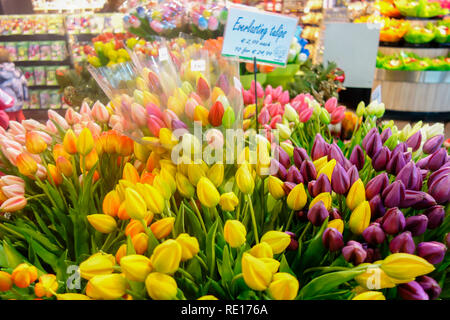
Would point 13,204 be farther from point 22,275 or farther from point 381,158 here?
point 381,158

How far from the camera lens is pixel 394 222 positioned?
0.56 meters

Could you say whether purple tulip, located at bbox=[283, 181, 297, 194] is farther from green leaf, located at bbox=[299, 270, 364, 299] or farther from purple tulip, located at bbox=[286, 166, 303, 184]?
green leaf, located at bbox=[299, 270, 364, 299]

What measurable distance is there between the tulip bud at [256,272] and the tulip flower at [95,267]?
0.66ft

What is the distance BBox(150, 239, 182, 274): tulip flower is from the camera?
493mm

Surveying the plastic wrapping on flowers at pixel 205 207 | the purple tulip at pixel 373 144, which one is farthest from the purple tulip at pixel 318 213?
the purple tulip at pixel 373 144

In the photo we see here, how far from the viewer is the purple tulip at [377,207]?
24.1 inches

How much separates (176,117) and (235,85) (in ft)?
0.58

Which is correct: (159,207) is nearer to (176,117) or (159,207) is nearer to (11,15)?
(176,117)

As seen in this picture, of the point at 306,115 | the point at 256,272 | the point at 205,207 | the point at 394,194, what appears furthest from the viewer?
the point at 306,115

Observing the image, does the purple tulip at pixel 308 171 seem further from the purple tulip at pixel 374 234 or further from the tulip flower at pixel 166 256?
the tulip flower at pixel 166 256

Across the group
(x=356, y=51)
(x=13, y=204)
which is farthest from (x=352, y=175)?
(x=356, y=51)

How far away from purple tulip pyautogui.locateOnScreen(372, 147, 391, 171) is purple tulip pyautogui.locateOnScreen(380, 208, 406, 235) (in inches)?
6.2

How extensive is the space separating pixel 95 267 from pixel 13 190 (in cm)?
31

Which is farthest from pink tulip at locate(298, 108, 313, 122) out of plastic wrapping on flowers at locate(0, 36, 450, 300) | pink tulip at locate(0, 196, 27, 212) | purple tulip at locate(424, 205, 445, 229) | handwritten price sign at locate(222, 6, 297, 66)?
pink tulip at locate(0, 196, 27, 212)
